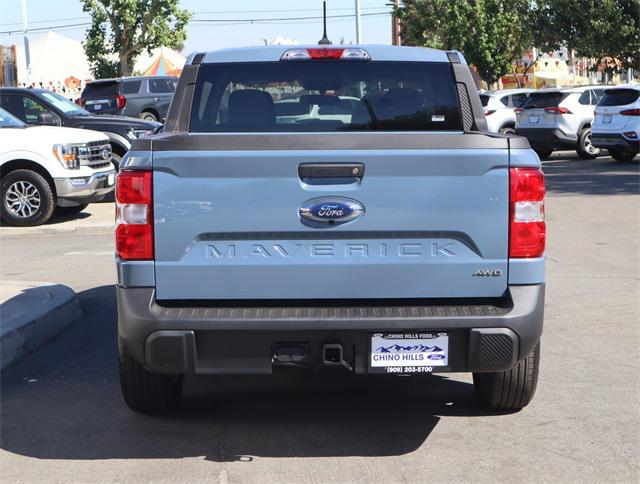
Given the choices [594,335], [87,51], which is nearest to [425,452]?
[594,335]

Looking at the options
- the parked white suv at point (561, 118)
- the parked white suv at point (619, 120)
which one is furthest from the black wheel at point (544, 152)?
the parked white suv at point (619, 120)

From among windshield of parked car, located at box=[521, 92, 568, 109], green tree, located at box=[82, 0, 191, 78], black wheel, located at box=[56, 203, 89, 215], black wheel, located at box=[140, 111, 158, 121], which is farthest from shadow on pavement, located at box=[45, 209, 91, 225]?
green tree, located at box=[82, 0, 191, 78]

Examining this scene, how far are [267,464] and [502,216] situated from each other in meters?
1.56

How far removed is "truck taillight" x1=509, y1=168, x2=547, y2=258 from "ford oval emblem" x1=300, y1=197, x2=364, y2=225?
677 mm

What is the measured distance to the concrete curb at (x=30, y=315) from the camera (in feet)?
23.6

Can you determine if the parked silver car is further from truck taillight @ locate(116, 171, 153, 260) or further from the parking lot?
truck taillight @ locate(116, 171, 153, 260)

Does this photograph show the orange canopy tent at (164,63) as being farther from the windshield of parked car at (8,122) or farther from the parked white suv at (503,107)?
the windshield of parked car at (8,122)

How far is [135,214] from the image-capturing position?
476 centimetres

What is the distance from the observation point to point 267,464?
496 centimetres

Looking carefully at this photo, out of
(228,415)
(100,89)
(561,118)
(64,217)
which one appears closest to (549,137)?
(561,118)

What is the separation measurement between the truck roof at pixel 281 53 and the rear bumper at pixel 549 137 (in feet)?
63.2

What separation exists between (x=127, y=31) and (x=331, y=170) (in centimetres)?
4508

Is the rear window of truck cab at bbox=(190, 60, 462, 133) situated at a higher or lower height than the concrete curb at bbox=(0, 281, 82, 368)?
higher

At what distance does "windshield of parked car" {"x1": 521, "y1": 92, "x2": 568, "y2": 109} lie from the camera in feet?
81.1
